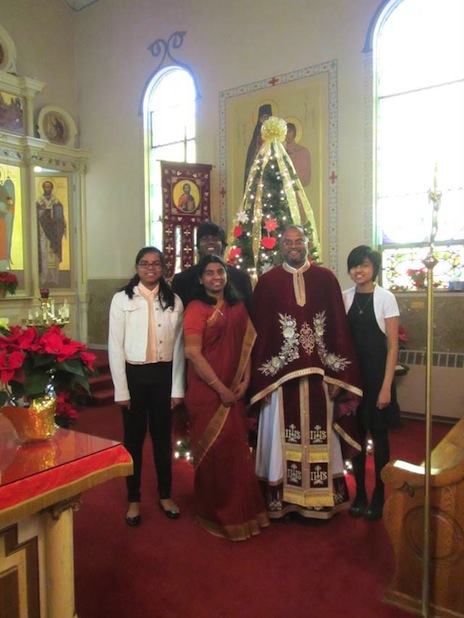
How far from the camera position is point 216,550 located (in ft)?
9.46

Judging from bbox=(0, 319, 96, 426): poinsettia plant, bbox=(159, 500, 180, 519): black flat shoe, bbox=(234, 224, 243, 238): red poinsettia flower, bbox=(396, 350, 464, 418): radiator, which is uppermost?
bbox=(234, 224, 243, 238): red poinsettia flower

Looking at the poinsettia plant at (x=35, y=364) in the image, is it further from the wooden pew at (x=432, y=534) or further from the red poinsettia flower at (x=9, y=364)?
the wooden pew at (x=432, y=534)

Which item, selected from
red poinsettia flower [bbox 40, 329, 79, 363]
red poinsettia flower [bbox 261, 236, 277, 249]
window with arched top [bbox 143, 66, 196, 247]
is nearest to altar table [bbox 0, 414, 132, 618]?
red poinsettia flower [bbox 40, 329, 79, 363]

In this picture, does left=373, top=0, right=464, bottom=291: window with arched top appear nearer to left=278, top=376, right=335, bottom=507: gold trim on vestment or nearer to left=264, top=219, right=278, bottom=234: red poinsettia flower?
left=264, top=219, right=278, bottom=234: red poinsettia flower

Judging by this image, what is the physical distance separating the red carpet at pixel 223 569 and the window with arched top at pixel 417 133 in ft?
12.3

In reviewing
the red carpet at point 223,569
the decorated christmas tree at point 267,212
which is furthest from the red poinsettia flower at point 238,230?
the red carpet at point 223,569

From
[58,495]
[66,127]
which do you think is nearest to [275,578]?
[58,495]

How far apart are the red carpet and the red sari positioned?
13cm

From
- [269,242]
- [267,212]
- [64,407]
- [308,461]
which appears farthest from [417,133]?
[64,407]

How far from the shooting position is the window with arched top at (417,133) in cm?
593

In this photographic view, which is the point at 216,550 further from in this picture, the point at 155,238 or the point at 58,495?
the point at 155,238

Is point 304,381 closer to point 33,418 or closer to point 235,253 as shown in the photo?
point 33,418

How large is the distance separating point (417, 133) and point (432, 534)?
5.23 meters

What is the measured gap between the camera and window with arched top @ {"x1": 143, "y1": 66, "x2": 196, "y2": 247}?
8320 mm
